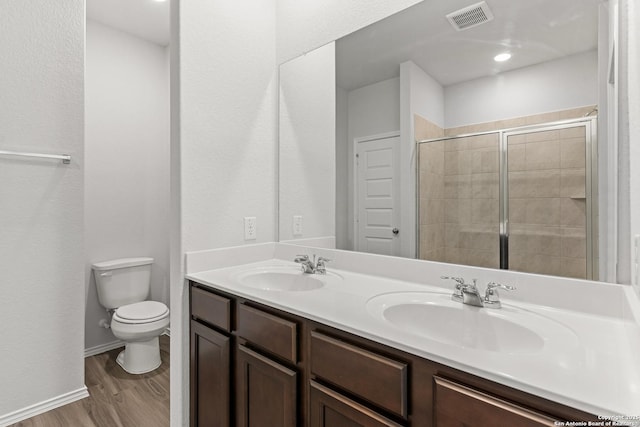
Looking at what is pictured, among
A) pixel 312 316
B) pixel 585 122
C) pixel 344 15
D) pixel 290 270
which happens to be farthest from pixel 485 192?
pixel 344 15

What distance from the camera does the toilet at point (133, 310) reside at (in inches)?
86.5

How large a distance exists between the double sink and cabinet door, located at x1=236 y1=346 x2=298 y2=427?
0.35 m

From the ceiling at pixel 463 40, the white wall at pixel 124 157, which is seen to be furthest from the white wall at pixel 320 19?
the white wall at pixel 124 157

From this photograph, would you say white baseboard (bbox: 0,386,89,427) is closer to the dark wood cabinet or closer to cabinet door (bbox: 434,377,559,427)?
the dark wood cabinet

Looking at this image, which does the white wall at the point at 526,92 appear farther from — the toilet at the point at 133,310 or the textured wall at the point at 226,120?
the toilet at the point at 133,310

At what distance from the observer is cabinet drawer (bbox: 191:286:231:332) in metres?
1.30

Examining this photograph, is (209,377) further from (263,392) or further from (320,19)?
(320,19)

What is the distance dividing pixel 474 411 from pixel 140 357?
7.69ft

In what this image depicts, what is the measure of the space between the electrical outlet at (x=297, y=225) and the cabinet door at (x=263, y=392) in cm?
74

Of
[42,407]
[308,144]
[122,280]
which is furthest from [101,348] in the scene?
[308,144]

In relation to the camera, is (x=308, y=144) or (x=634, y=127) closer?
(x=634, y=127)

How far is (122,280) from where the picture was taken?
101 inches

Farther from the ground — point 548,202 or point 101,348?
point 548,202

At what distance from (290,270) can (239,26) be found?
4.31 feet
